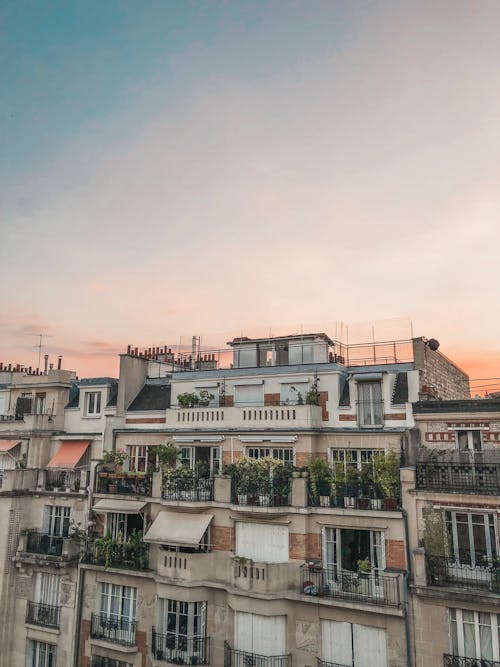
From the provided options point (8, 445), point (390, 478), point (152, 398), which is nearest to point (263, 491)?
point (390, 478)

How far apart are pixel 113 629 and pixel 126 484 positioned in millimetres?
6636

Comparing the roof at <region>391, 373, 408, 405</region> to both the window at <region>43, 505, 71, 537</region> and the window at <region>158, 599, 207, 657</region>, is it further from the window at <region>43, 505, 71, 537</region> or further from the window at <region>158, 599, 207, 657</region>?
the window at <region>43, 505, 71, 537</region>

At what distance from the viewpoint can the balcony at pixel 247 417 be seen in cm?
2417

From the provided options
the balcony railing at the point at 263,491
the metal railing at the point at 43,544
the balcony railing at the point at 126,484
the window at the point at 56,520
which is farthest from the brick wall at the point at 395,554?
the window at the point at 56,520

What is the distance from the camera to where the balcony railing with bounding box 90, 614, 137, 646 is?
24844mm

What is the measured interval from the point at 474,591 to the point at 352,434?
7591mm

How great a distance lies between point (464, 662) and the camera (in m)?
18.4

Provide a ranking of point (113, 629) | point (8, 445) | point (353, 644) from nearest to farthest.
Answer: point (353, 644)
point (113, 629)
point (8, 445)

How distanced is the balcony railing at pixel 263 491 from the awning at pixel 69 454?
1036 centimetres

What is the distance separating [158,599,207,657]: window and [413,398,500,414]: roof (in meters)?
12.9

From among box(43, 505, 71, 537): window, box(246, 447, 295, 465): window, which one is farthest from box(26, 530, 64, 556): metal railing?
box(246, 447, 295, 465): window

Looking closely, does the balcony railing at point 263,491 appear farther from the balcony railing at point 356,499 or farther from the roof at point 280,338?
the roof at point 280,338

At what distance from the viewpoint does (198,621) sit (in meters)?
23.3

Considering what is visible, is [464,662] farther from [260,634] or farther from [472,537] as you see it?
[260,634]
